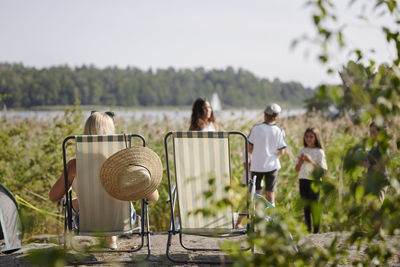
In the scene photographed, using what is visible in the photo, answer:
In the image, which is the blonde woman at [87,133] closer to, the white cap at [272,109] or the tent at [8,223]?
the tent at [8,223]

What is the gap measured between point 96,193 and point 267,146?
2.14 m

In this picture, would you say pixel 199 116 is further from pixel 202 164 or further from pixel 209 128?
pixel 202 164

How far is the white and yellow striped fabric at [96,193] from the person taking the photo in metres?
3.64

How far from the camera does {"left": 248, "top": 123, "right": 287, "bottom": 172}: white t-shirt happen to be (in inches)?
209

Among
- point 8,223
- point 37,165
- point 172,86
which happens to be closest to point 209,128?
point 8,223

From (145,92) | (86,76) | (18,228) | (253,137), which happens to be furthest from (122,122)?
(145,92)

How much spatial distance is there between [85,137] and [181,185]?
0.74 metres

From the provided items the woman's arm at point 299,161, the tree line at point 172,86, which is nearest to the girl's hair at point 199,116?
the woman's arm at point 299,161

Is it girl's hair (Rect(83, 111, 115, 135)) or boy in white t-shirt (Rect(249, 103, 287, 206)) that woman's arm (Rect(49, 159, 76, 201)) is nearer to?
girl's hair (Rect(83, 111, 115, 135))

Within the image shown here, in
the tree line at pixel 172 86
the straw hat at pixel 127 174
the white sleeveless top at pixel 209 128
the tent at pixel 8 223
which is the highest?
the tree line at pixel 172 86

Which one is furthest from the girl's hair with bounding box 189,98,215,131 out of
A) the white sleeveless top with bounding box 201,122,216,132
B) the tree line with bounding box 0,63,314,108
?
the tree line with bounding box 0,63,314,108

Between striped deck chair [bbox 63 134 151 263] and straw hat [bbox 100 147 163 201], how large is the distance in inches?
5.2

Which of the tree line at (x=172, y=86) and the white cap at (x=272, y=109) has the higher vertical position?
the tree line at (x=172, y=86)

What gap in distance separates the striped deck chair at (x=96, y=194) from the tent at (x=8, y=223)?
0.62m
